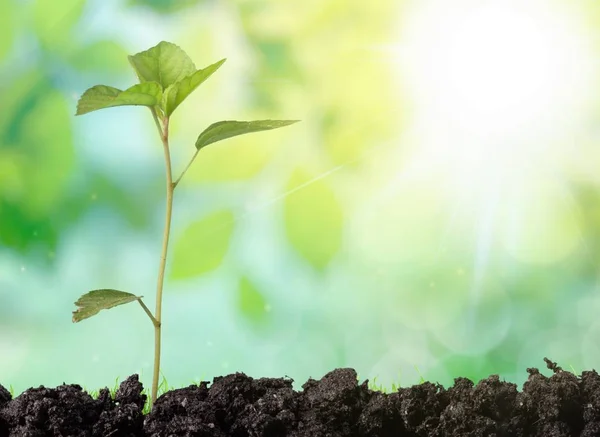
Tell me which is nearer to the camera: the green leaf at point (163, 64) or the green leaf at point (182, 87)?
the green leaf at point (182, 87)

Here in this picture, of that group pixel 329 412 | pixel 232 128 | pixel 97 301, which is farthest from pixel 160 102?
pixel 329 412

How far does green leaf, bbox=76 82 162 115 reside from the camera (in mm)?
1496

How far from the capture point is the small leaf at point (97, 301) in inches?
59.2

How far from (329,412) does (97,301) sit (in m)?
0.51

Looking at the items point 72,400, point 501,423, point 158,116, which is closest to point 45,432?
point 72,400

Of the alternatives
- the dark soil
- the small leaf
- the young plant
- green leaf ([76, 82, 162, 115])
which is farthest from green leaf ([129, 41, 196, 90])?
the dark soil

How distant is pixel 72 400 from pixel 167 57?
0.74 meters

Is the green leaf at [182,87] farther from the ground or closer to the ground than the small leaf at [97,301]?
farther from the ground

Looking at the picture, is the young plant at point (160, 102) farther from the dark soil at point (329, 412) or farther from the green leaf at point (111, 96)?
the dark soil at point (329, 412)

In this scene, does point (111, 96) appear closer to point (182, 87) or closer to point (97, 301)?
point (182, 87)

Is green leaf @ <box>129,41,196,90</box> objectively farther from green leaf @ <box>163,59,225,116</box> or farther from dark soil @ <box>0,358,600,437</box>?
dark soil @ <box>0,358,600,437</box>

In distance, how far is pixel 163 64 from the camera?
1649 mm

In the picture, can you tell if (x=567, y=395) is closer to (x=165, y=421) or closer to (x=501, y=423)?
(x=501, y=423)

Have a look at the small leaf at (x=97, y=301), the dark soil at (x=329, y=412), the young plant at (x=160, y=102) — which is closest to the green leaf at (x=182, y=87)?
the young plant at (x=160, y=102)
